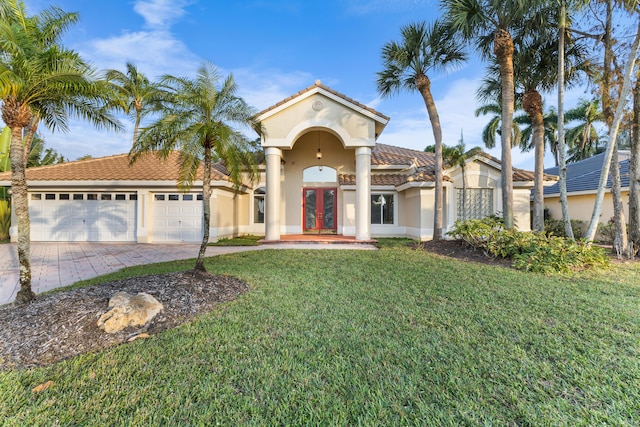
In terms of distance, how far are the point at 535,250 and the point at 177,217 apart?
15406 mm

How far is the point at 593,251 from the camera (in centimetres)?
846

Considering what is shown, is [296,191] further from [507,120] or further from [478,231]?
[507,120]

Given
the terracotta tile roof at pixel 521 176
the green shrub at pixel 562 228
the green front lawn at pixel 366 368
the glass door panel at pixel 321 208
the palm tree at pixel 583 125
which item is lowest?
the green front lawn at pixel 366 368

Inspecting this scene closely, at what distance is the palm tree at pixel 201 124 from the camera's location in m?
6.82

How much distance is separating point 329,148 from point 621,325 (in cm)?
1474

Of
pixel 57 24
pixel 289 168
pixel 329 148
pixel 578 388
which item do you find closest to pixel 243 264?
pixel 57 24

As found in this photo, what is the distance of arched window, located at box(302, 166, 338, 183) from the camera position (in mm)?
17344

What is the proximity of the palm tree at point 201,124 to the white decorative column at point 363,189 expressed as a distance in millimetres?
7207

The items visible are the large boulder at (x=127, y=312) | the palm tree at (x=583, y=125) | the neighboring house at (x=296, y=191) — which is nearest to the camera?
the large boulder at (x=127, y=312)

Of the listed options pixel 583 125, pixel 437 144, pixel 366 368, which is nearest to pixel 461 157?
pixel 437 144

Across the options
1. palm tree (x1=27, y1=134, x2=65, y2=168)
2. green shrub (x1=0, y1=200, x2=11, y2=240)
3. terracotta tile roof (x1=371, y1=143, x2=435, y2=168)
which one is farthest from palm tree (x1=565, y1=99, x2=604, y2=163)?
palm tree (x1=27, y1=134, x2=65, y2=168)

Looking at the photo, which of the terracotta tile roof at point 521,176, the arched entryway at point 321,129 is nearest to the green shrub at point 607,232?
the terracotta tile roof at point 521,176

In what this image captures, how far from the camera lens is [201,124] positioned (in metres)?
6.75

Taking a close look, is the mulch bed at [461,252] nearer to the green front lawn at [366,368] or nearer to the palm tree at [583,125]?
the green front lawn at [366,368]
